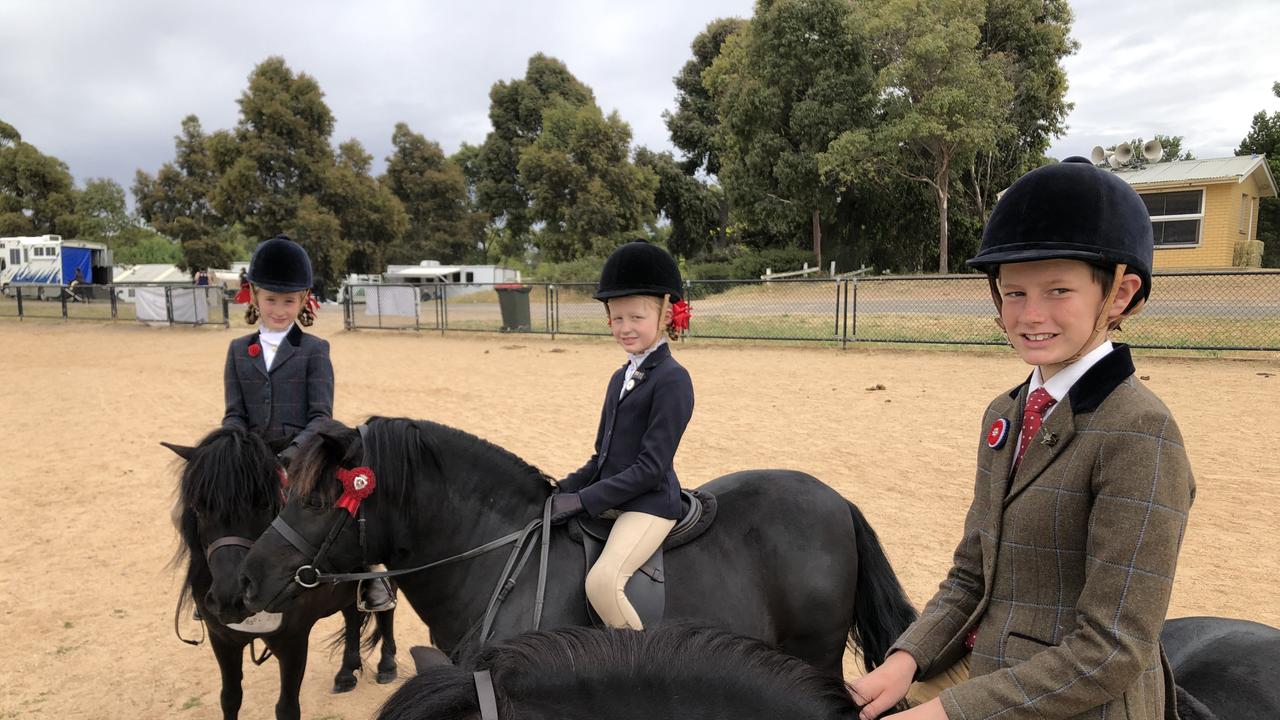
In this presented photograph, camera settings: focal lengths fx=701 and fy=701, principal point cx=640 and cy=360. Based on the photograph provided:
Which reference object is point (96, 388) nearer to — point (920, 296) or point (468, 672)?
point (468, 672)

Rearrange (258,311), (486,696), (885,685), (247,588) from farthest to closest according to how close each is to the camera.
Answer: (258,311)
(247,588)
(885,685)
(486,696)

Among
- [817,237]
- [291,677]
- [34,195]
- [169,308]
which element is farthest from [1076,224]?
[34,195]

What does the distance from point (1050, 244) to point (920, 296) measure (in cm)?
1812

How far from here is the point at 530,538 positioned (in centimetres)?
258

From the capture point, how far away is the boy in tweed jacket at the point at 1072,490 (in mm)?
1089

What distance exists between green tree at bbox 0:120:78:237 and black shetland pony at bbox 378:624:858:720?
46.5 metres

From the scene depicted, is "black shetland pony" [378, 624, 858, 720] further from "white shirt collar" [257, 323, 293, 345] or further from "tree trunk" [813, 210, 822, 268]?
"tree trunk" [813, 210, 822, 268]

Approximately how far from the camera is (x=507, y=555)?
255 centimetres

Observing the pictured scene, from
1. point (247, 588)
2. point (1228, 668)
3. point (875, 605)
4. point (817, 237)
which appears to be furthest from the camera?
point (817, 237)

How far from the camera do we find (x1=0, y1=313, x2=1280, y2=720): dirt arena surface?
4.02m

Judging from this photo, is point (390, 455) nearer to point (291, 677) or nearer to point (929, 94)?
point (291, 677)

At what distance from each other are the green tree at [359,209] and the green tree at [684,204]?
1319cm

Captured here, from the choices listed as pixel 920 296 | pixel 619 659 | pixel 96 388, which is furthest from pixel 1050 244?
pixel 920 296

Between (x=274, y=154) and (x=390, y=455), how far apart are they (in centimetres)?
3335
